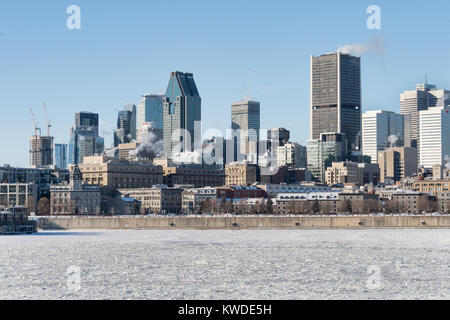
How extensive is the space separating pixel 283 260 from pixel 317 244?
28442 mm

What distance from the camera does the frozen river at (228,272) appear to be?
6225cm

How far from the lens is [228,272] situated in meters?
75.4

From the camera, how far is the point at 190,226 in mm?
186750

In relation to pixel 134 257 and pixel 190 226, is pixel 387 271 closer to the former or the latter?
pixel 134 257

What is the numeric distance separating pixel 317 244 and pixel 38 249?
33.4m

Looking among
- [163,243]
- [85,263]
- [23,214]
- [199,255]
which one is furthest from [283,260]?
[23,214]

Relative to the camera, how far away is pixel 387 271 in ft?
248

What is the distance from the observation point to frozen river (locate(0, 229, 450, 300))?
204ft

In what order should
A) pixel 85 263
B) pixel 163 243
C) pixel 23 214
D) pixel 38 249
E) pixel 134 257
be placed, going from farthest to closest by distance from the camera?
pixel 23 214, pixel 163 243, pixel 38 249, pixel 134 257, pixel 85 263
